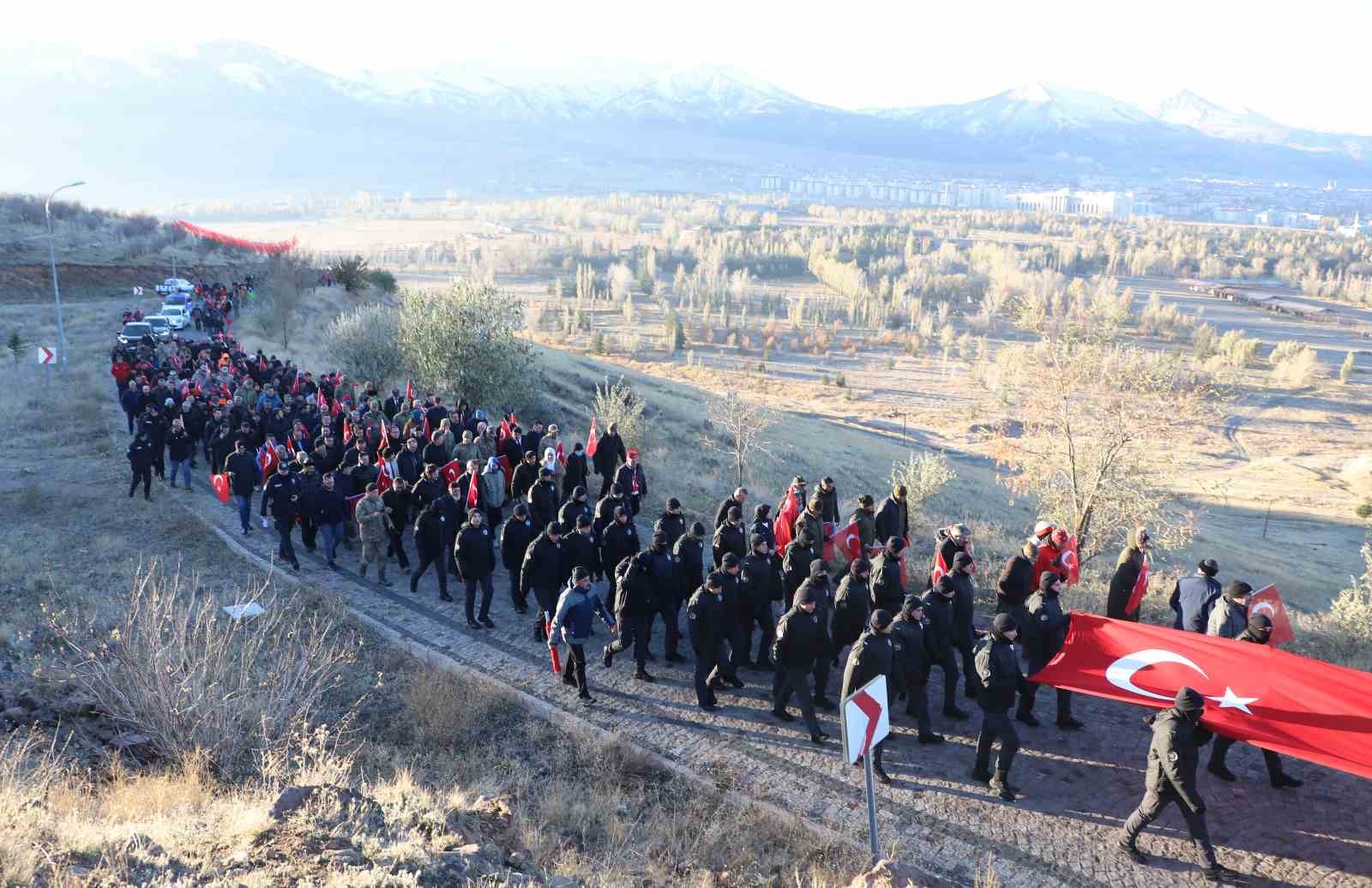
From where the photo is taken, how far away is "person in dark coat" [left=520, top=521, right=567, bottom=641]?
11.1 metres

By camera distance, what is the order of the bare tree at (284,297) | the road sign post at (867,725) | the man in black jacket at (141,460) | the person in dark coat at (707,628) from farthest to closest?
1. the bare tree at (284,297)
2. the man in black jacket at (141,460)
3. the person in dark coat at (707,628)
4. the road sign post at (867,725)

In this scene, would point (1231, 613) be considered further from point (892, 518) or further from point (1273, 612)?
point (892, 518)

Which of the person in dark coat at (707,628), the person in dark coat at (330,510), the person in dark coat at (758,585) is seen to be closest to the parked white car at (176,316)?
the person in dark coat at (330,510)

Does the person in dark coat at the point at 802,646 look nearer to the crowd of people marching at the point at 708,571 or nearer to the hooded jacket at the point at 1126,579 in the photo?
the crowd of people marching at the point at 708,571

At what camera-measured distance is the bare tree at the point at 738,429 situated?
28281 mm

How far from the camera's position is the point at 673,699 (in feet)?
34.3

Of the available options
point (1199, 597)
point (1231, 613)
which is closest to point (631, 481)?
point (1199, 597)

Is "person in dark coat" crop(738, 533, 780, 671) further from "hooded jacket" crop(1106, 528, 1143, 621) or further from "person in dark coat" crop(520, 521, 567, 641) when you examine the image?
"hooded jacket" crop(1106, 528, 1143, 621)

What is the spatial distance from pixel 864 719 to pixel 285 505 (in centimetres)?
1038

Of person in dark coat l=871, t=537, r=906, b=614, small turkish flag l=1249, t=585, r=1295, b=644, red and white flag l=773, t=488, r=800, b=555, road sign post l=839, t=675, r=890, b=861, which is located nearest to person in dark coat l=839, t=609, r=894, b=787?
road sign post l=839, t=675, r=890, b=861

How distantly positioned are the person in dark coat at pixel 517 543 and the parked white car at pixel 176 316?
33.0 meters

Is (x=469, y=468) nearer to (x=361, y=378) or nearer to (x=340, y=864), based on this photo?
(x=340, y=864)

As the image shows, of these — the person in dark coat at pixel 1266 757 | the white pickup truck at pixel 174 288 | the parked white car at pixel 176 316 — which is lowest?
the person in dark coat at pixel 1266 757

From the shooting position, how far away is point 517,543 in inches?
496
